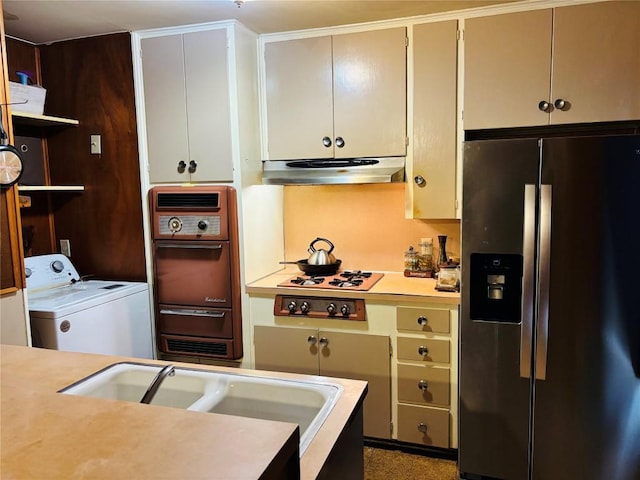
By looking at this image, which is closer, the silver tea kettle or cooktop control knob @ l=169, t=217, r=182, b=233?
cooktop control knob @ l=169, t=217, r=182, b=233

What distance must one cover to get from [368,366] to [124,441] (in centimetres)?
198

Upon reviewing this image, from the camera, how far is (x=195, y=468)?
599 mm

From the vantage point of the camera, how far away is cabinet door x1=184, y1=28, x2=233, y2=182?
2.59m

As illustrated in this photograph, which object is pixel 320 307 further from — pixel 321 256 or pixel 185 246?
pixel 185 246

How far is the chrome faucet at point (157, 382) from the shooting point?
1.31 meters

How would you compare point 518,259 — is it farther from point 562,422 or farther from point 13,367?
point 13,367

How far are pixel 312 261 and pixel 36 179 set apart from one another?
1.72 m

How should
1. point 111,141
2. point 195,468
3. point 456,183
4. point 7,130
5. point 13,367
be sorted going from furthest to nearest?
point 111,141, point 456,183, point 7,130, point 13,367, point 195,468

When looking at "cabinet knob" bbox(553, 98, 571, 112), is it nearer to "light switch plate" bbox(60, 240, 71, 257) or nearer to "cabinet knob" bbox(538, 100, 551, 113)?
"cabinet knob" bbox(538, 100, 551, 113)

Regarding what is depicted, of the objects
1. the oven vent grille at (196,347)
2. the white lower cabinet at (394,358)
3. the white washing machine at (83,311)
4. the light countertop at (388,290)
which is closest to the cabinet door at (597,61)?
the light countertop at (388,290)

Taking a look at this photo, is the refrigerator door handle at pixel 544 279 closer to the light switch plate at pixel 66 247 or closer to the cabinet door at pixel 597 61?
the cabinet door at pixel 597 61

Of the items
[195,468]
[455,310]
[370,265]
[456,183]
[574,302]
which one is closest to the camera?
[195,468]

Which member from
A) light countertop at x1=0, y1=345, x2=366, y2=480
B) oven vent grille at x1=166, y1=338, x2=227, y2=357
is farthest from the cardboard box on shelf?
light countertop at x1=0, y1=345, x2=366, y2=480

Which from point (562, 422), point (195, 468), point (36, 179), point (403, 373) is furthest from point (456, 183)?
point (36, 179)
